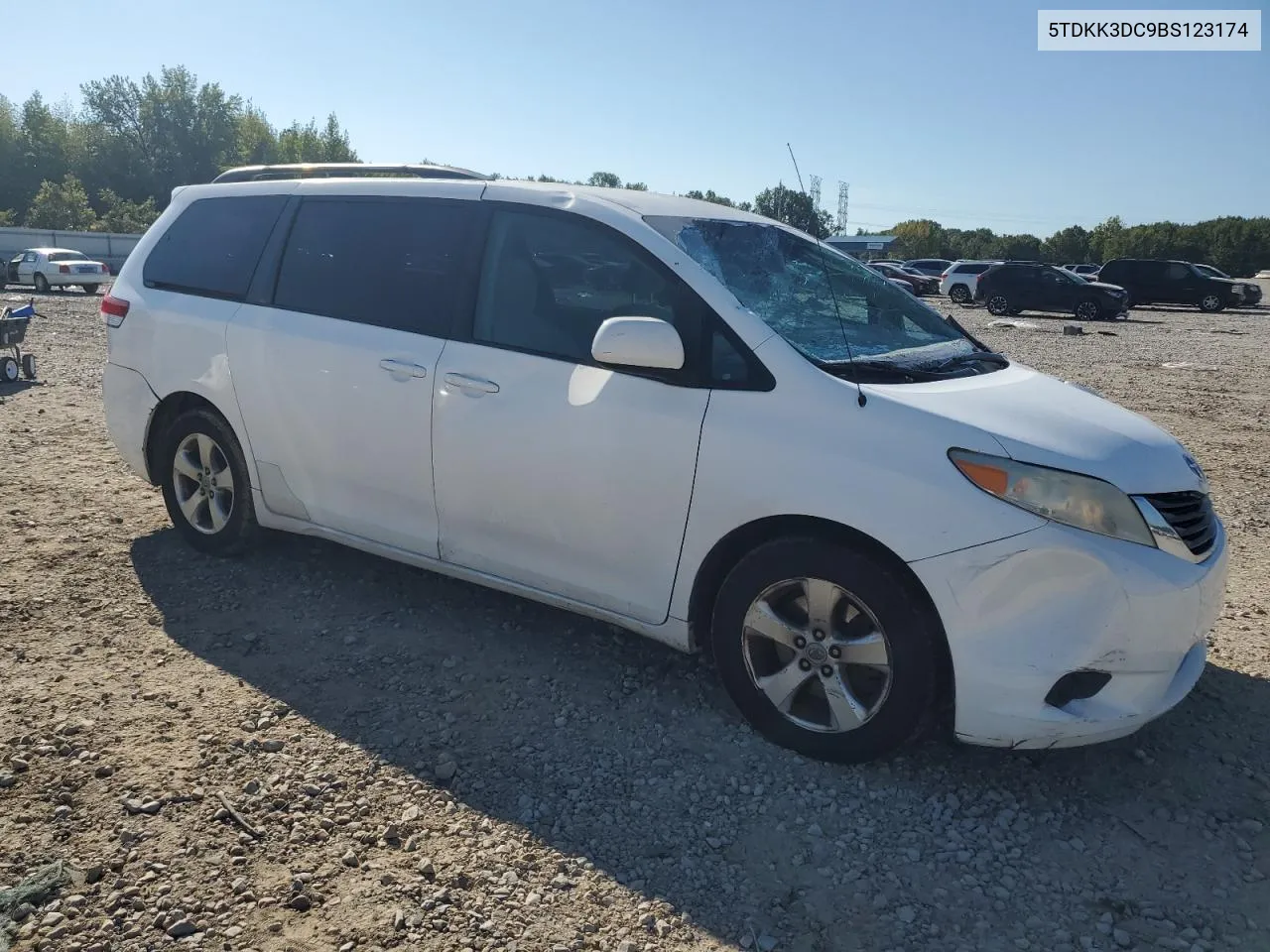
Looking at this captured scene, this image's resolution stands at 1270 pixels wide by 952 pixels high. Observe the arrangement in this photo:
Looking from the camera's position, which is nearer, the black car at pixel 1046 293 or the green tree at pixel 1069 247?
the black car at pixel 1046 293

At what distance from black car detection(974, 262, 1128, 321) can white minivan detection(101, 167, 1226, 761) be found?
83.5ft

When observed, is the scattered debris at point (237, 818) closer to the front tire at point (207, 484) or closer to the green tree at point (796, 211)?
the front tire at point (207, 484)

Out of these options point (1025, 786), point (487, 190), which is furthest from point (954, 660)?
point (487, 190)

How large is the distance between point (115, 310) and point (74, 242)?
1826 inches

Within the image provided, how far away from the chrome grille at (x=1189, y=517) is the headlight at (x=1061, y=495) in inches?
5.7

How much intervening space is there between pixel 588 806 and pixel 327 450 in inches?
82.2

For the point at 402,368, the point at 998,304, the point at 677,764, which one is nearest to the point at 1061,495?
the point at 677,764

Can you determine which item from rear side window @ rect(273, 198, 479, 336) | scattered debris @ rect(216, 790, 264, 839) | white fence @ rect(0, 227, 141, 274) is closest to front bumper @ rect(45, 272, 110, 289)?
white fence @ rect(0, 227, 141, 274)

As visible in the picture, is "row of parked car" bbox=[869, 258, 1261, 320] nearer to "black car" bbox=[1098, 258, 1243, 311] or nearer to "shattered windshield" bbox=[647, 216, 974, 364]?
"black car" bbox=[1098, 258, 1243, 311]

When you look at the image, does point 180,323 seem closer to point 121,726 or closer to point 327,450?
point 327,450

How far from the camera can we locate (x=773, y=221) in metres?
4.43

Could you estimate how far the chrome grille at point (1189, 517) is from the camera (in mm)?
3092

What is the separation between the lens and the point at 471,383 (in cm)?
384

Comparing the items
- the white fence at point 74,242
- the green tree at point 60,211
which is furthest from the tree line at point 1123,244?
the green tree at point 60,211
